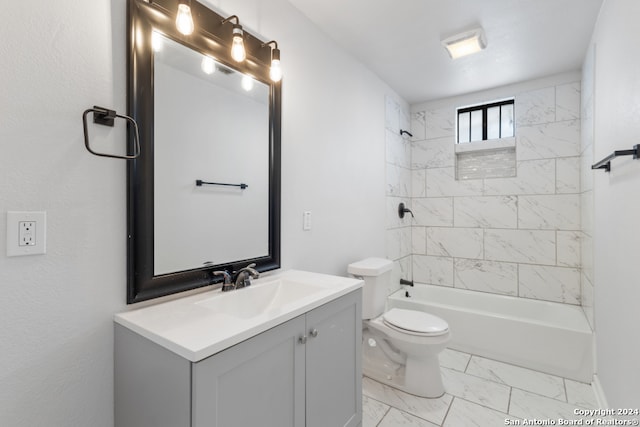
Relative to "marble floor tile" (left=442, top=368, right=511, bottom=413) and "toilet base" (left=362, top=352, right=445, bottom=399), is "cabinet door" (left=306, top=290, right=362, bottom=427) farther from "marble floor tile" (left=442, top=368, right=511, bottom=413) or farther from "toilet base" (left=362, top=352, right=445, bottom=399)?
"marble floor tile" (left=442, top=368, right=511, bottom=413)

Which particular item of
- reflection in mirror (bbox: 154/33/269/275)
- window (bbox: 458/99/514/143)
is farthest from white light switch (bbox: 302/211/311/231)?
window (bbox: 458/99/514/143)

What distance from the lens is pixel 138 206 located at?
112 centimetres

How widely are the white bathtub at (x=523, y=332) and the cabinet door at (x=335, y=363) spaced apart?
4.98 feet

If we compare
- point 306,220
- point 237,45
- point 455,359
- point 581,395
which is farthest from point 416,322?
point 237,45

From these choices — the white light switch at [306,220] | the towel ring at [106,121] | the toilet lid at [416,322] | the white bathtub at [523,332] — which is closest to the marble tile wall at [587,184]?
the white bathtub at [523,332]

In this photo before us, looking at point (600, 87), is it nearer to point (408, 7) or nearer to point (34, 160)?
point (408, 7)

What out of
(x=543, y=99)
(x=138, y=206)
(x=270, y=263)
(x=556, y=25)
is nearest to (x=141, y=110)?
(x=138, y=206)

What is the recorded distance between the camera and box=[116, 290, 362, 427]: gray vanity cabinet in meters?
0.83

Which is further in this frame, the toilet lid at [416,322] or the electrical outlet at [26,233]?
the toilet lid at [416,322]

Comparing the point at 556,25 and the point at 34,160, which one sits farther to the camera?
the point at 556,25

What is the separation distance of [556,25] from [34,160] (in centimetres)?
296

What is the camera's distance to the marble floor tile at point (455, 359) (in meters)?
2.43

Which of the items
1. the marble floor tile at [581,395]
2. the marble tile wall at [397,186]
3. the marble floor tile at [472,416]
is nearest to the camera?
the marble floor tile at [472,416]

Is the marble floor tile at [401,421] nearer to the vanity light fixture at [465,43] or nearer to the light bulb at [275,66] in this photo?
the light bulb at [275,66]
